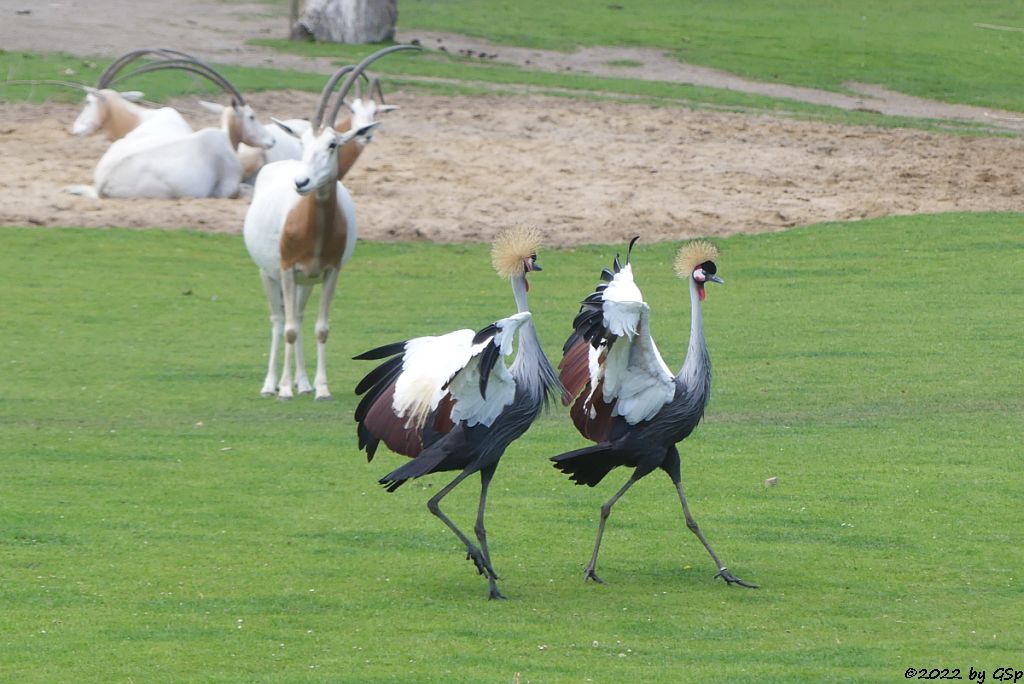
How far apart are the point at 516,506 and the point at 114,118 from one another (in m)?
13.3

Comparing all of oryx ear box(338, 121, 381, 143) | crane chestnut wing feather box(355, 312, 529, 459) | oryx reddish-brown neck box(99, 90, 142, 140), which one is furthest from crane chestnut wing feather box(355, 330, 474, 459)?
oryx reddish-brown neck box(99, 90, 142, 140)

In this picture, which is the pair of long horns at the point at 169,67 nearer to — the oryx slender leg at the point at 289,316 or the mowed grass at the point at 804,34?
the oryx slender leg at the point at 289,316

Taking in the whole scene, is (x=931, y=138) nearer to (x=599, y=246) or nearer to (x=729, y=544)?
(x=599, y=246)

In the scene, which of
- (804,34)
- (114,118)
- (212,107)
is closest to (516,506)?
(114,118)

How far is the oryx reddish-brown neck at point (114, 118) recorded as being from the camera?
20.7 meters

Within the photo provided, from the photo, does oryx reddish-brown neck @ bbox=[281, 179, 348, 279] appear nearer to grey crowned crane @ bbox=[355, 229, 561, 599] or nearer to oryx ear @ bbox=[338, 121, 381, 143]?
oryx ear @ bbox=[338, 121, 381, 143]

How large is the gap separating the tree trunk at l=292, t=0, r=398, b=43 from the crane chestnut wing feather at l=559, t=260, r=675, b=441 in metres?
22.1

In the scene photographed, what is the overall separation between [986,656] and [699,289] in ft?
6.92

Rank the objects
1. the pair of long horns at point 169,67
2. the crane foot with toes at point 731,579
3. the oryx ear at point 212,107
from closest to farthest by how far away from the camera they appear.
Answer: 1. the crane foot with toes at point 731,579
2. the pair of long horns at point 169,67
3. the oryx ear at point 212,107

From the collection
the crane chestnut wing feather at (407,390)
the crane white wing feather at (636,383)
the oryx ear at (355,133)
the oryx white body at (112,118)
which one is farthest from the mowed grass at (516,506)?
the oryx white body at (112,118)

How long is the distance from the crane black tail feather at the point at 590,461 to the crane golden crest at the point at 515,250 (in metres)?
0.84

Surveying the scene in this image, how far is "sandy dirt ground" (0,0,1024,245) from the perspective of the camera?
18.6 meters

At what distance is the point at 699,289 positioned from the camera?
7.53m

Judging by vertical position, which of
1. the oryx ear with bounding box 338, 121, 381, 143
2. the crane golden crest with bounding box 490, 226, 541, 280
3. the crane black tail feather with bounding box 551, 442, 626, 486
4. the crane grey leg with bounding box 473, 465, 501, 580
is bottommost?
the crane grey leg with bounding box 473, 465, 501, 580
